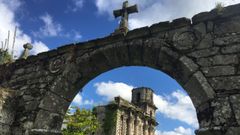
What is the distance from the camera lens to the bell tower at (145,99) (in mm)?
38625

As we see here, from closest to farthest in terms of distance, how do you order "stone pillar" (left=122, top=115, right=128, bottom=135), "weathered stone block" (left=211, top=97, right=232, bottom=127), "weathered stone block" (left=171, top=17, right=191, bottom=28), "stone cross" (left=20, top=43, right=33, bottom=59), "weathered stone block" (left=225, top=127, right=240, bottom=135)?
"weathered stone block" (left=225, top=127, right=240, bottom=135) < "weathered stone block" (left=211, top=97, right=232, bottom=127) < "weathered stone block" (left=171, top=17, right=191, bottom=28) < "stone cross" (left=20, top=43, right=33, bottom=59) < "stone pillar" (left=122, top=115, right=128, bottom=135)

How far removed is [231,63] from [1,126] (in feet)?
13.8

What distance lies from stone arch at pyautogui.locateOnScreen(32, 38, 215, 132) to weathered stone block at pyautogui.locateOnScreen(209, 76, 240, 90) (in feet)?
0.68

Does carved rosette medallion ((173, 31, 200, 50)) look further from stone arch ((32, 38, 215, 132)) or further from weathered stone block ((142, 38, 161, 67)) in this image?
weathered stone block ((142, 38, 161, 67))

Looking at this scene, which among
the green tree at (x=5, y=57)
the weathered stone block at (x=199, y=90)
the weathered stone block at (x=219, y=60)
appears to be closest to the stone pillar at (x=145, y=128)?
the green tree at (x=5, y=57)

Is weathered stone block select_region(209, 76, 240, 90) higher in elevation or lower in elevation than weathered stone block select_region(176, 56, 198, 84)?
lower

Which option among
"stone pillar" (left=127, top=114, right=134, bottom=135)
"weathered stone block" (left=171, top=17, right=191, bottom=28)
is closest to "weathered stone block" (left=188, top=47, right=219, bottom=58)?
"weathered stone block" (left=171, top=17, right=191, bottom=28)

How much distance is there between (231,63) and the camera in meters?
4.17

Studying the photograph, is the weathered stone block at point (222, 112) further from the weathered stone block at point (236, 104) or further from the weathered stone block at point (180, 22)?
the weathered stone block at point (180, 22)

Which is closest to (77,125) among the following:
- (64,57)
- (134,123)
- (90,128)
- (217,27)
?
(90,128)

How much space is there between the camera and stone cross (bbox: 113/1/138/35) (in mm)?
5452

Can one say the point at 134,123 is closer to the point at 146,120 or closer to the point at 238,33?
the point at 146,120

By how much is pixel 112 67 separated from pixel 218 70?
2104 millimetres

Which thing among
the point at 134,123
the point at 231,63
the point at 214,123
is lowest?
the point at 214,123
